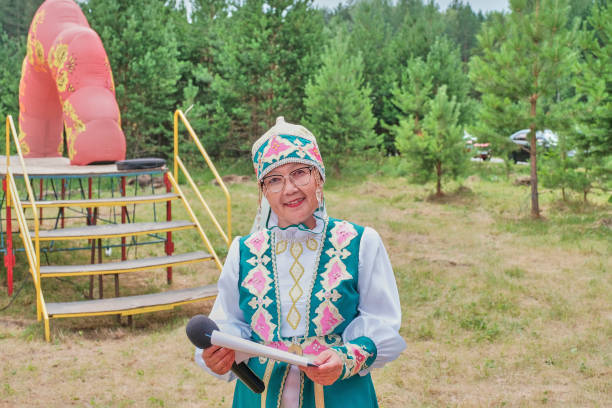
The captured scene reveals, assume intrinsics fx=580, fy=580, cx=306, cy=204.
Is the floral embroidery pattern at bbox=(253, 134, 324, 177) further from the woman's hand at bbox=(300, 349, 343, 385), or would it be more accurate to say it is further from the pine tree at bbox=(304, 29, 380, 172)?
the pine tree at bbox=(304, 29, 380, 172)

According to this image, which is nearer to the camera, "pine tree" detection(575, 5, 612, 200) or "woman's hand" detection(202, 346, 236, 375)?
"woman's hand" detection(202, 346, 236, 375)

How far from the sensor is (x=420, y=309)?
6.69 meters

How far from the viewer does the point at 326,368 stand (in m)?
1.71

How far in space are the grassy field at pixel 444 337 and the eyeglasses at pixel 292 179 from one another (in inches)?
116

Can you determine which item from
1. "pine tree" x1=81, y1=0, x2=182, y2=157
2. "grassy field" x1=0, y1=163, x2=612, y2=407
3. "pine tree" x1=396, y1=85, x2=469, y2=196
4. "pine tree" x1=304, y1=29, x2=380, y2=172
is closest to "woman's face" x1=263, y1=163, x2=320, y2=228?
"grassy field" x1=0, y1=163, x2=612, y2=407

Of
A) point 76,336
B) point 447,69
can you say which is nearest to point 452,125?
point 447,69

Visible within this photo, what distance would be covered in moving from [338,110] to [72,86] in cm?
1007

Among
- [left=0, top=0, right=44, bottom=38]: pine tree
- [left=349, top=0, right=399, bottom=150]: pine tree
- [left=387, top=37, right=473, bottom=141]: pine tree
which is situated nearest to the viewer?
[left=387, top=37, right=473, bottom=141]: pine tree

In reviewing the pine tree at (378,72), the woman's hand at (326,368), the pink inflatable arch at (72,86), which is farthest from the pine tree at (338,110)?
the woman's hand at (326,368)

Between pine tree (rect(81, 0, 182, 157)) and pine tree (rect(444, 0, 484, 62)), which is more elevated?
pine tree (rect(444, 0, 484, 62))

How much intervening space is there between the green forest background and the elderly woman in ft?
30.9

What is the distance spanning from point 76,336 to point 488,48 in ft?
31.3

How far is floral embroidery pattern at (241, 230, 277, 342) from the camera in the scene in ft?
6.59

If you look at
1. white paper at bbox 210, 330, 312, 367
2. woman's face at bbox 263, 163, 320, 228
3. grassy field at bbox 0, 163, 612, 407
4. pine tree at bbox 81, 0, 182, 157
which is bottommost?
grassy field at bbox 0, 163, 612, 407
